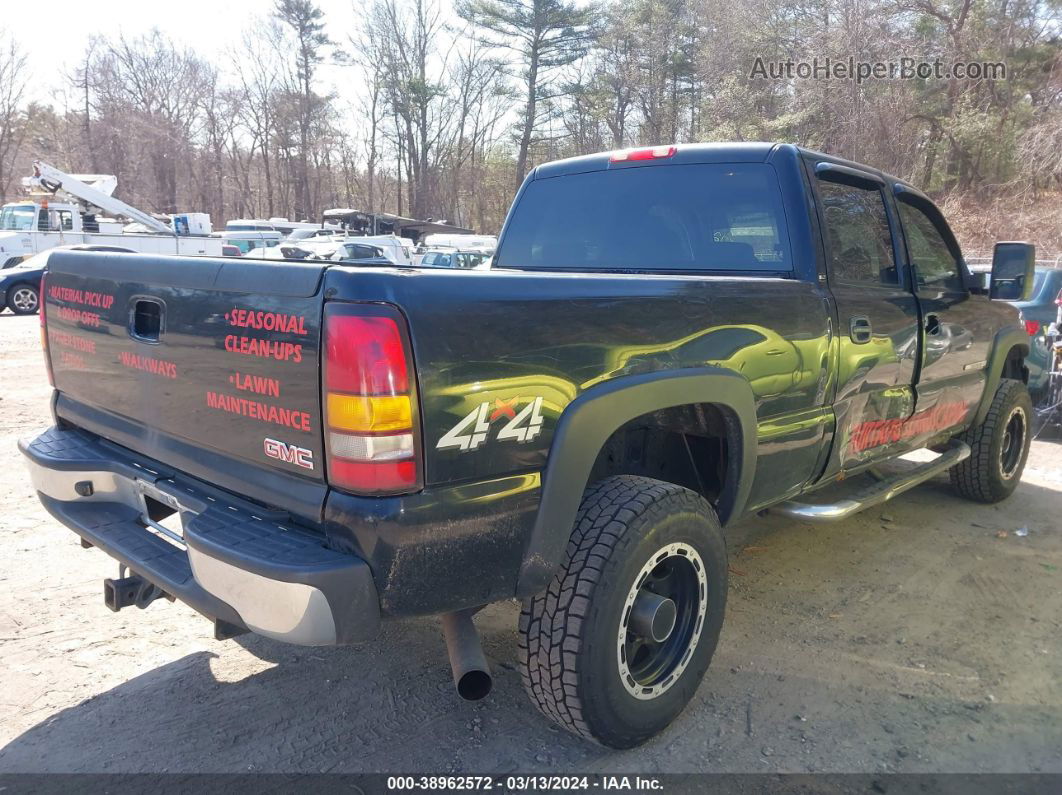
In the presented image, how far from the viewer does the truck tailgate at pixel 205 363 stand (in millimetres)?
1993

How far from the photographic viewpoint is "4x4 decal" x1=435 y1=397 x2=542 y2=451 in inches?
76.7

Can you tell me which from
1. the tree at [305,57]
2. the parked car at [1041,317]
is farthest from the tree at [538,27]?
the parked car at [1041,317]

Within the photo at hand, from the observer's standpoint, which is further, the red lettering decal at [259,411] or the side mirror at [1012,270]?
the side mirror at [1012,270]

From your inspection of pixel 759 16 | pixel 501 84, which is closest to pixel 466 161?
pixel 501 84

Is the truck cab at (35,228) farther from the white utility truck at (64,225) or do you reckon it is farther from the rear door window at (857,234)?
the rear door window at (857,234)

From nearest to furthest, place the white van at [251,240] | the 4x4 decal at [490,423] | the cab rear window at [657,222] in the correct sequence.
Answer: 1. the 4x4 decal at [490,423]
2. the cab rear window at [657,222]
3. the white van at [251,240]

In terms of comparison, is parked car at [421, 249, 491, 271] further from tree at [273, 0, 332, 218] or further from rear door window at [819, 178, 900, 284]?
tree at [273, 0, 332, 218]

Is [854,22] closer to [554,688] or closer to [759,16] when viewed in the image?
[759,16]

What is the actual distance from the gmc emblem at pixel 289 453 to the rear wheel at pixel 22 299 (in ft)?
61.4

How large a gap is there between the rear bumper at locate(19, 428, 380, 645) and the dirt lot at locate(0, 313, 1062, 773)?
2.18 feet

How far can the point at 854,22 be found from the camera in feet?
78.1

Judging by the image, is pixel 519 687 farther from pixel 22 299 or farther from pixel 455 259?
pixel 22 299

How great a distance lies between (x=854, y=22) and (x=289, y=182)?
4173 cm

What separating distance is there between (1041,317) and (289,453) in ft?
26.6
